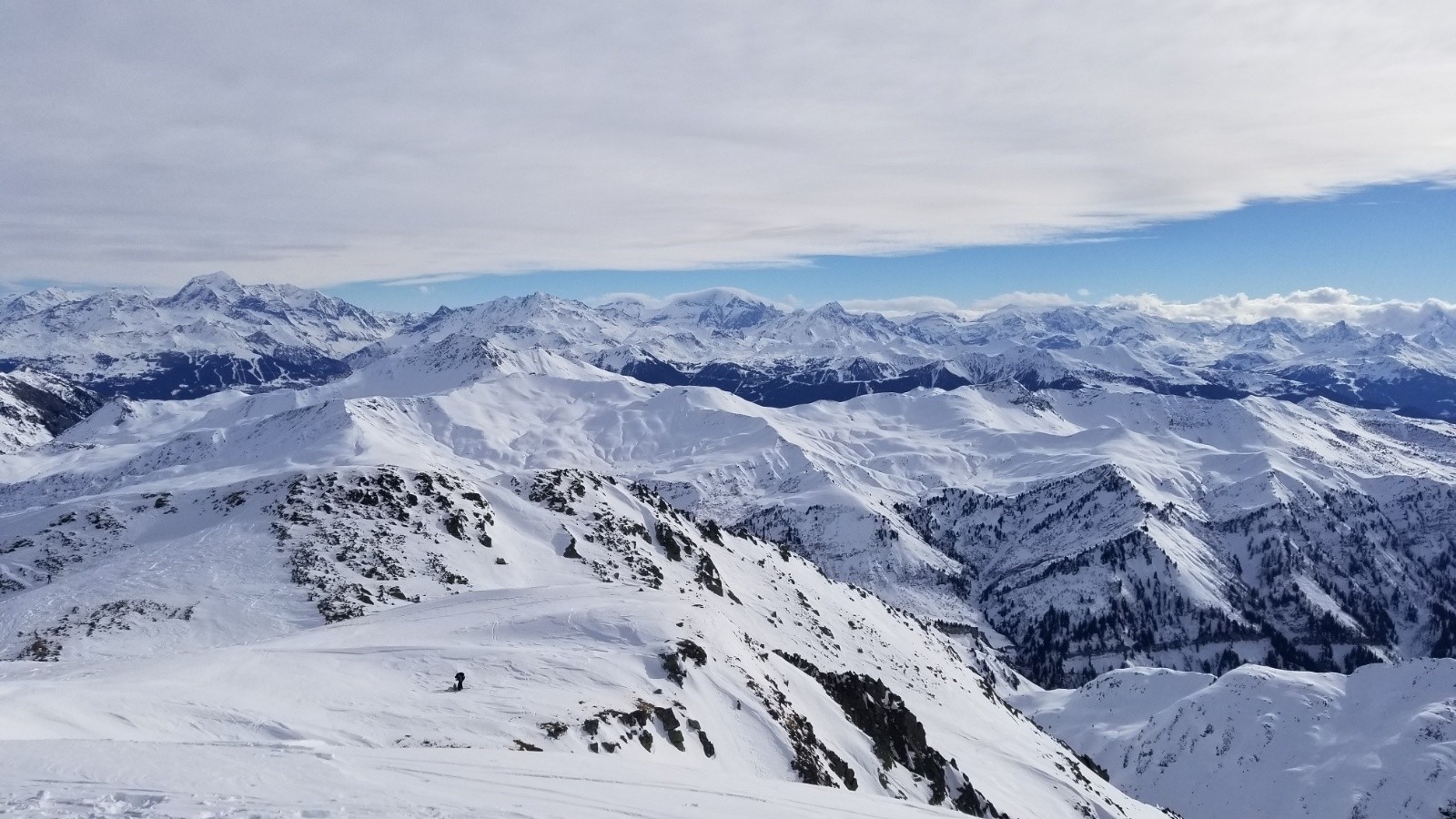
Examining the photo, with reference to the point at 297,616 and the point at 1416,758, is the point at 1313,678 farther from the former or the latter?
the point at 297,616

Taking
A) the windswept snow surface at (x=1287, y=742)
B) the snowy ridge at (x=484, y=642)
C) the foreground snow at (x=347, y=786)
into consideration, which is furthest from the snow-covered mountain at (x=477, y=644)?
the windswept snow surface at (x=1287, y=742)

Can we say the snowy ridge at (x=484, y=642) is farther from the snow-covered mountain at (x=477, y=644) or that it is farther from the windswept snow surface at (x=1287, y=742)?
the windswept snow surface at (x=1287, y=742)

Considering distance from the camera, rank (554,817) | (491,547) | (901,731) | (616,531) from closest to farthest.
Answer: (554,817) → (901,731) → (491,547) → (616,531)

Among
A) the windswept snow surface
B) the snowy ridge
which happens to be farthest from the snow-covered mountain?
the windswept snow surface

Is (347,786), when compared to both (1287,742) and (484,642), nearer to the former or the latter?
(484,642)

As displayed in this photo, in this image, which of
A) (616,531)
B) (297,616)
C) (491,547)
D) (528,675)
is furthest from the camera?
(616,531)

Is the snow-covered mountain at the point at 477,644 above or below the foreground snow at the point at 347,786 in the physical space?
below

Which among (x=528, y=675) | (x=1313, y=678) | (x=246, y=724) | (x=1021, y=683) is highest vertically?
(x=246, y=724)

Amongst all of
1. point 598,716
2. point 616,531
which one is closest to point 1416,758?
point 616,531
